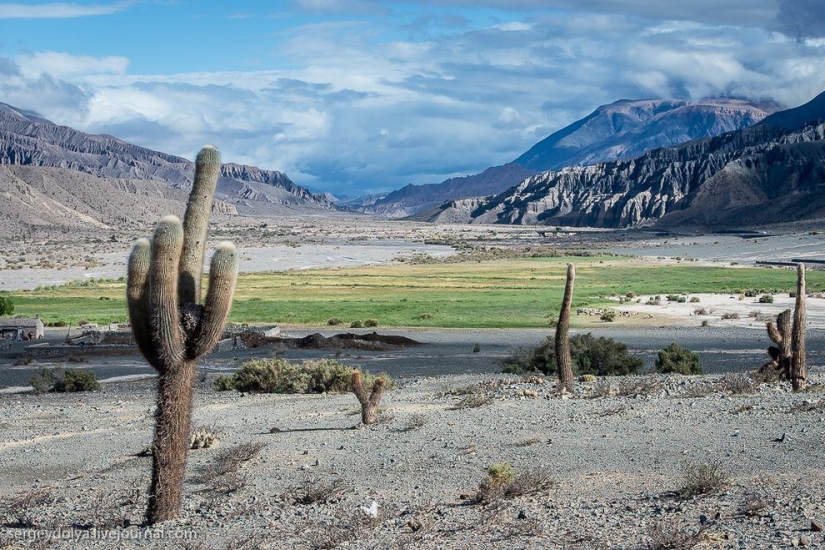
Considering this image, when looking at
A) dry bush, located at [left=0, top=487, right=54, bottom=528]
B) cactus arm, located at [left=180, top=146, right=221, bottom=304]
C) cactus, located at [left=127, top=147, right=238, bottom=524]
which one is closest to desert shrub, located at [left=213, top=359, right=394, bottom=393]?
dry bush, located at [left=0, top=487, right=54, bottom=528]

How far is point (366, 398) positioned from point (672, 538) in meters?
8.45

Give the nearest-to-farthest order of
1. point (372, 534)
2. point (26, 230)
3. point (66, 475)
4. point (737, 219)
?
point (372, 534), point (66, 475), point (26, 230), point (737, 219)

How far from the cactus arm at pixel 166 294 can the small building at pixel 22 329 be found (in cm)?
2982

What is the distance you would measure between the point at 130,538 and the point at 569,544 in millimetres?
4659

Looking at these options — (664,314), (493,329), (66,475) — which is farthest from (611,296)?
(66,475)

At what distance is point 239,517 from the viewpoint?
12164mm

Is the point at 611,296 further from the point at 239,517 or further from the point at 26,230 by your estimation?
the point at 26,230

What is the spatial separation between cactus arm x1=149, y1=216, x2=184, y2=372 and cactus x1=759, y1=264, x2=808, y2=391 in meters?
12.3

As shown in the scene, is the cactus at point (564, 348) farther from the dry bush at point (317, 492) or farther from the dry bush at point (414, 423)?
the dry bush at point (317, 492)

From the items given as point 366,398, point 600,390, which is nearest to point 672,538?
point 366,398

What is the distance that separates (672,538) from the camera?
9.76 metres

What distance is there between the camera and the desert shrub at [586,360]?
2673 centimetres

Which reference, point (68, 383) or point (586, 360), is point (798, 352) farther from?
point (68, 383)

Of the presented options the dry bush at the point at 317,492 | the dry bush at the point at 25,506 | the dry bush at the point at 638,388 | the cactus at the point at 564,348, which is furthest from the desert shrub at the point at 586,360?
the dry bush at the point at 25,506
